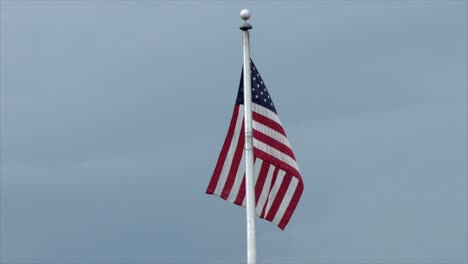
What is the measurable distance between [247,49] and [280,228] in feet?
16.8

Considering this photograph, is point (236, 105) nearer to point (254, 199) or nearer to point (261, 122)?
point (261, 122)

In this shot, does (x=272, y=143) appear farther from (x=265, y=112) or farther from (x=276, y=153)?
(x=265, y=112)

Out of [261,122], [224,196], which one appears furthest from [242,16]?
[224,196]

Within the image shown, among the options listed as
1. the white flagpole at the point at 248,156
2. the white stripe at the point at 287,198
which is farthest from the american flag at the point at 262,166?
Answer: the white flagpole at the point at 248,156

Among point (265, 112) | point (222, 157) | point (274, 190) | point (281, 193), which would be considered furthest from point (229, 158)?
point (281, 193)

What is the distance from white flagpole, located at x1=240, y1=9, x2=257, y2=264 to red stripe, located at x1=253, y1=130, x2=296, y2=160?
0.43m

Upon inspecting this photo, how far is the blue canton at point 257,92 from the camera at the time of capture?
30016 mm

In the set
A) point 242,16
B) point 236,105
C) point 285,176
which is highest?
point 242,16

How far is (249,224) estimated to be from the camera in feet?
95.4

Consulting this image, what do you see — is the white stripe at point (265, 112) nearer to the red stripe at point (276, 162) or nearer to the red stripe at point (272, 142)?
the red stripe at point (272, 142)

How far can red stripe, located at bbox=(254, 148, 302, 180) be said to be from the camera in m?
29.7

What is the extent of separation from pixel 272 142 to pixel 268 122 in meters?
0.59

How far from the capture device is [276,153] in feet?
98.6

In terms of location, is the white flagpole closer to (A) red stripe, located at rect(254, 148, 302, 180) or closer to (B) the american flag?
(B) the american flag
